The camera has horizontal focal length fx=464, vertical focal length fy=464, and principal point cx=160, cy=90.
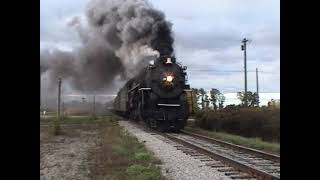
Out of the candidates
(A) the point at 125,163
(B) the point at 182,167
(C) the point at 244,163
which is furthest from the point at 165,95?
(B) the point at 182,167

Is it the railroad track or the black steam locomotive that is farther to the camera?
the black steam locomotive

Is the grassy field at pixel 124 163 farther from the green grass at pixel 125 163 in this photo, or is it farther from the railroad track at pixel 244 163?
the railroad track at pixel 244 163

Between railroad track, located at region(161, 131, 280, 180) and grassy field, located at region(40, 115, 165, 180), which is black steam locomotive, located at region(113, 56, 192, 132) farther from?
railroad track, located at region(161, 131, 280, 180)

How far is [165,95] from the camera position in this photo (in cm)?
2470

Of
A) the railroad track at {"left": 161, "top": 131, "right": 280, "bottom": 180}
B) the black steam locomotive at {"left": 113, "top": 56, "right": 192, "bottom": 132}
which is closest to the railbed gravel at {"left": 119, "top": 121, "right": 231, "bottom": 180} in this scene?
the railroad track at {"left": 161, "top": 131, "right": 280, "bottom": 180}

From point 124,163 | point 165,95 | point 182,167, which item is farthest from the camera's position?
point 165,95

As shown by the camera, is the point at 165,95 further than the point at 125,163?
Yes

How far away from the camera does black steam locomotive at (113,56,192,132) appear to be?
24.5m

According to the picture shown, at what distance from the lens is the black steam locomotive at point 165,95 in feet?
80.5

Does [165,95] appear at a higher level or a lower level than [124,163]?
higher

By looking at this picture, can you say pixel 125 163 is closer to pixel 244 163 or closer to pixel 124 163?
pixel 124 163
